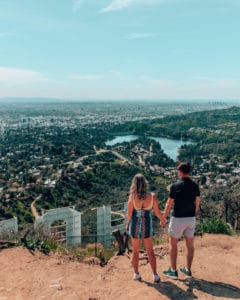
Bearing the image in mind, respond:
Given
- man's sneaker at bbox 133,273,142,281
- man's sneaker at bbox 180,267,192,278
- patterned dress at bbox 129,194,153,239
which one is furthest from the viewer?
man's sneaker at bbox 180,267,192,278

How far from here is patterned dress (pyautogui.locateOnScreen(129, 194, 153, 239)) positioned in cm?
457

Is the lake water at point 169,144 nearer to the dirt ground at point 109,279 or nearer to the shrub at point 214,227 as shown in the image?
the shrub at point 214,227

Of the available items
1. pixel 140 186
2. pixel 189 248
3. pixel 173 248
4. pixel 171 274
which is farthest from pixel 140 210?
pixel 171 274

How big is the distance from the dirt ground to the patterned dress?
648mm

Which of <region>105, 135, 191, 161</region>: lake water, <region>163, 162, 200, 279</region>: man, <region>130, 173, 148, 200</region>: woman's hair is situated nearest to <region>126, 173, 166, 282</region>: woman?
<region>130, 173, 148, 200</region>: woman's hair

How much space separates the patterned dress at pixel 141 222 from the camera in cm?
457

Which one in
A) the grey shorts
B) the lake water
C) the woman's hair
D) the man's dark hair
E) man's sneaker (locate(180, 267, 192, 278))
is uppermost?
the man's dark hair

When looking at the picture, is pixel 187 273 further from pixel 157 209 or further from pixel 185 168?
pixel 185 168

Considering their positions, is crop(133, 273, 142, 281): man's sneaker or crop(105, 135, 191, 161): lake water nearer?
crop(133, 273, 142, 281): man's sneaker

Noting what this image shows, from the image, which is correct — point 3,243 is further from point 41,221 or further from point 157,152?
→ point 157,152

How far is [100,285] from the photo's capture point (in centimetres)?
477

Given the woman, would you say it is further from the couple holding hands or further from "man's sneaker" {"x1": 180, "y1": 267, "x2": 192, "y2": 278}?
"man's sneaker" {"x1": 180, "y1": 267, "x2": 192, "y2": 278}

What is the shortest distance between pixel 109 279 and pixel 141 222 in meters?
0.97

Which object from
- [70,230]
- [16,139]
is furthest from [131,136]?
[70,230]
